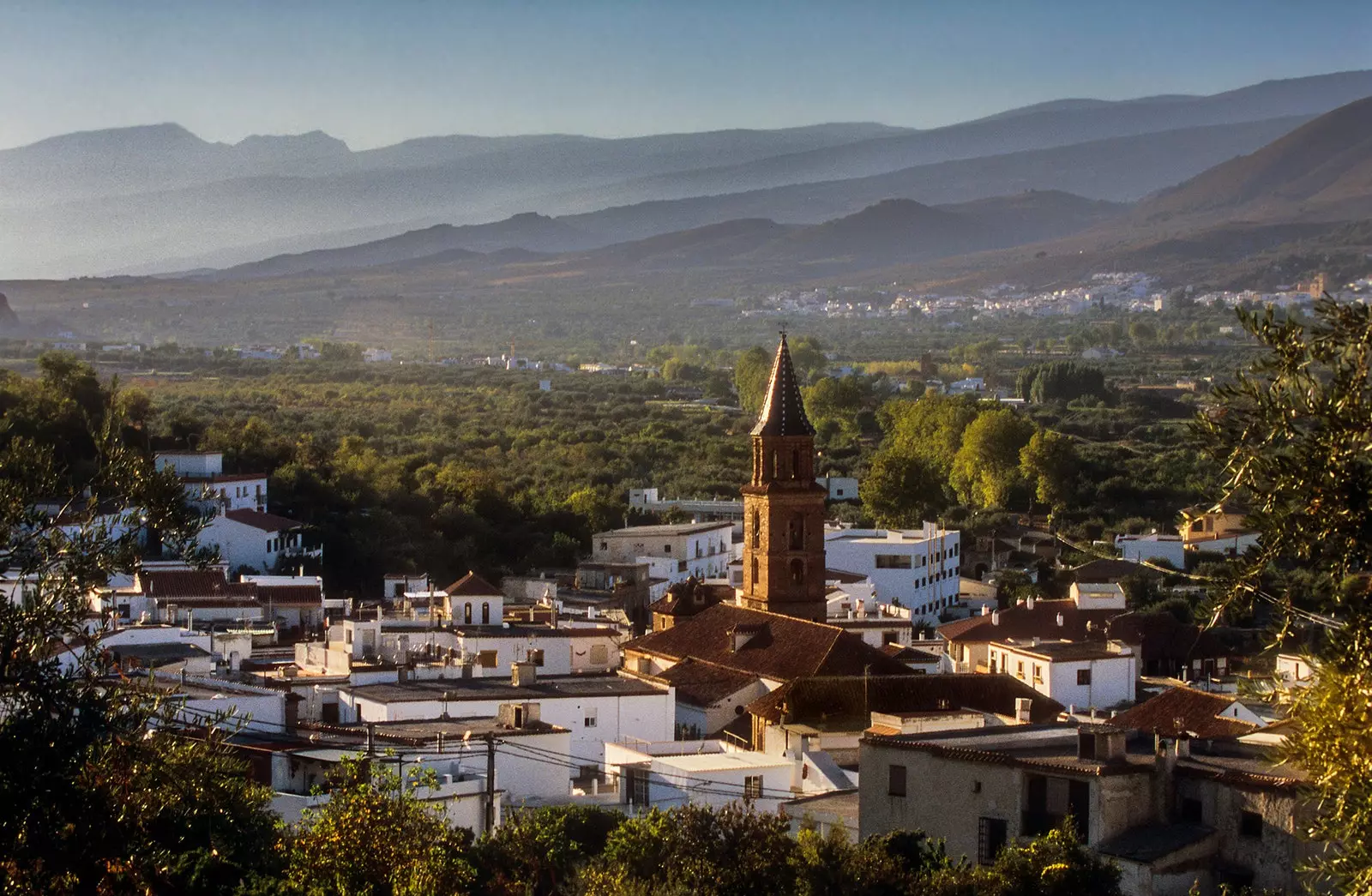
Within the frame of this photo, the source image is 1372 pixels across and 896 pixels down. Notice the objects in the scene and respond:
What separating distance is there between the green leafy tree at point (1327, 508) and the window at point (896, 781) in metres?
10.5

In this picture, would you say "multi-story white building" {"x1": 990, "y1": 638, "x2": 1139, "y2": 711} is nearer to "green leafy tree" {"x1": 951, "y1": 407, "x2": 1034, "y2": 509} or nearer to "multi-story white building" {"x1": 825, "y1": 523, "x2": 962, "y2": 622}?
"multi-story white building" {"x1": 825, "y1": 523, "x2": 962, "y2": 622}

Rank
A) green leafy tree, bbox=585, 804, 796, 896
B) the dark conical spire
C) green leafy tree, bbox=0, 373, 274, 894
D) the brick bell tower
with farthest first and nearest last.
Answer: the dark conical spire
the brick bell tower
green leafy tree, bbox=585, 804, 796, 896
green leafy tree, bbox=0, 373, 274, 894

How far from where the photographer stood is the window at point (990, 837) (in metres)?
20.3

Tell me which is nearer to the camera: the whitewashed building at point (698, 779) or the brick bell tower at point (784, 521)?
the whitewashed building at point (698, 779)

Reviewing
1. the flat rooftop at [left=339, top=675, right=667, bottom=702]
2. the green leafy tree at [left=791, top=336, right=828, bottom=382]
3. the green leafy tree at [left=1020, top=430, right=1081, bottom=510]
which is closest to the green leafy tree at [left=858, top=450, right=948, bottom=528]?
the green leafy tree at [left=1020, top=430, right=1081, bottom=510]

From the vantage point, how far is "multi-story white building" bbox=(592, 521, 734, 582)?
48.4 metres

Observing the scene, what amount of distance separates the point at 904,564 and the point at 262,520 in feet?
42.6

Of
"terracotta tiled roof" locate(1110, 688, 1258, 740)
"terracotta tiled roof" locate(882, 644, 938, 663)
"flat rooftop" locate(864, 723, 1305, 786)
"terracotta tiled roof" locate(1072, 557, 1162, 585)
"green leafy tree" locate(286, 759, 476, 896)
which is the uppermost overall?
"green leafy tree" locate(286, 759, 476, 896)

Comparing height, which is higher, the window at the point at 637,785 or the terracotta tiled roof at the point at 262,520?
→ the terracotta tiled roof at the point at 262,520

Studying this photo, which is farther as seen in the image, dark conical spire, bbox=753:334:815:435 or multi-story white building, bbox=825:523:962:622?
multi-story white building, bbox=825:523:962:622

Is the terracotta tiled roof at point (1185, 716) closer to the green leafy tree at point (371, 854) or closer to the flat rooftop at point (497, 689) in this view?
the flat rooftop at point (497, 689)

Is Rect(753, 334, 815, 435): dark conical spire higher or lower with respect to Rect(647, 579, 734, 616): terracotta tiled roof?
higher

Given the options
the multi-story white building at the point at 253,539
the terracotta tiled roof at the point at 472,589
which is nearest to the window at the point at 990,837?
the terracotta tiled roof at the point at 472,589

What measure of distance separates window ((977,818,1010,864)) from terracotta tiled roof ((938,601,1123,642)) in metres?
18.0
